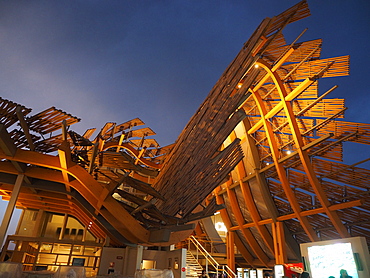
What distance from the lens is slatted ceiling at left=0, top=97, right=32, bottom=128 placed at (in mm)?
7682

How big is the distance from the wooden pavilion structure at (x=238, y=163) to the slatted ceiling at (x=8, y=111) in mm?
33

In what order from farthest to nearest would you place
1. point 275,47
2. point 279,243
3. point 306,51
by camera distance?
1. point 279,243
2. point 275,47
3. point 306,51

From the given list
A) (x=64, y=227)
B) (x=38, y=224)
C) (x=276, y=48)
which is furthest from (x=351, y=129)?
(x=38, y=224)

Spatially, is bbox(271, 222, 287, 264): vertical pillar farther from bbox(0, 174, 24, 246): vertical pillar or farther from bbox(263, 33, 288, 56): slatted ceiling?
bbox(0, 174, 24, 246): vertical pillar

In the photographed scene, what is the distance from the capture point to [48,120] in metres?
8.84

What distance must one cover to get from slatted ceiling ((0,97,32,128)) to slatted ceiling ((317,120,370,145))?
39.3 ft

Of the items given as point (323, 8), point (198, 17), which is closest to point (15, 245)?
point (323, 8)

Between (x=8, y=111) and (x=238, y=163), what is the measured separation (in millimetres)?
9818

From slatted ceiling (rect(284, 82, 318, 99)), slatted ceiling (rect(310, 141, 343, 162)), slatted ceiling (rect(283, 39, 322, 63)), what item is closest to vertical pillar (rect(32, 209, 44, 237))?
slatted ceiling (rect(310, 141, 343, 162))

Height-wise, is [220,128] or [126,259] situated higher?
[220,128]

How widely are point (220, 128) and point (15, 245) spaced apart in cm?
1493

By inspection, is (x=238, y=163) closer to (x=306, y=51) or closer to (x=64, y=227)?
(x=306, y=51)

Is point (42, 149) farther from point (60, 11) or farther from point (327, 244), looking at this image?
point (60, 11)

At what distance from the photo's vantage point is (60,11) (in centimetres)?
4003
